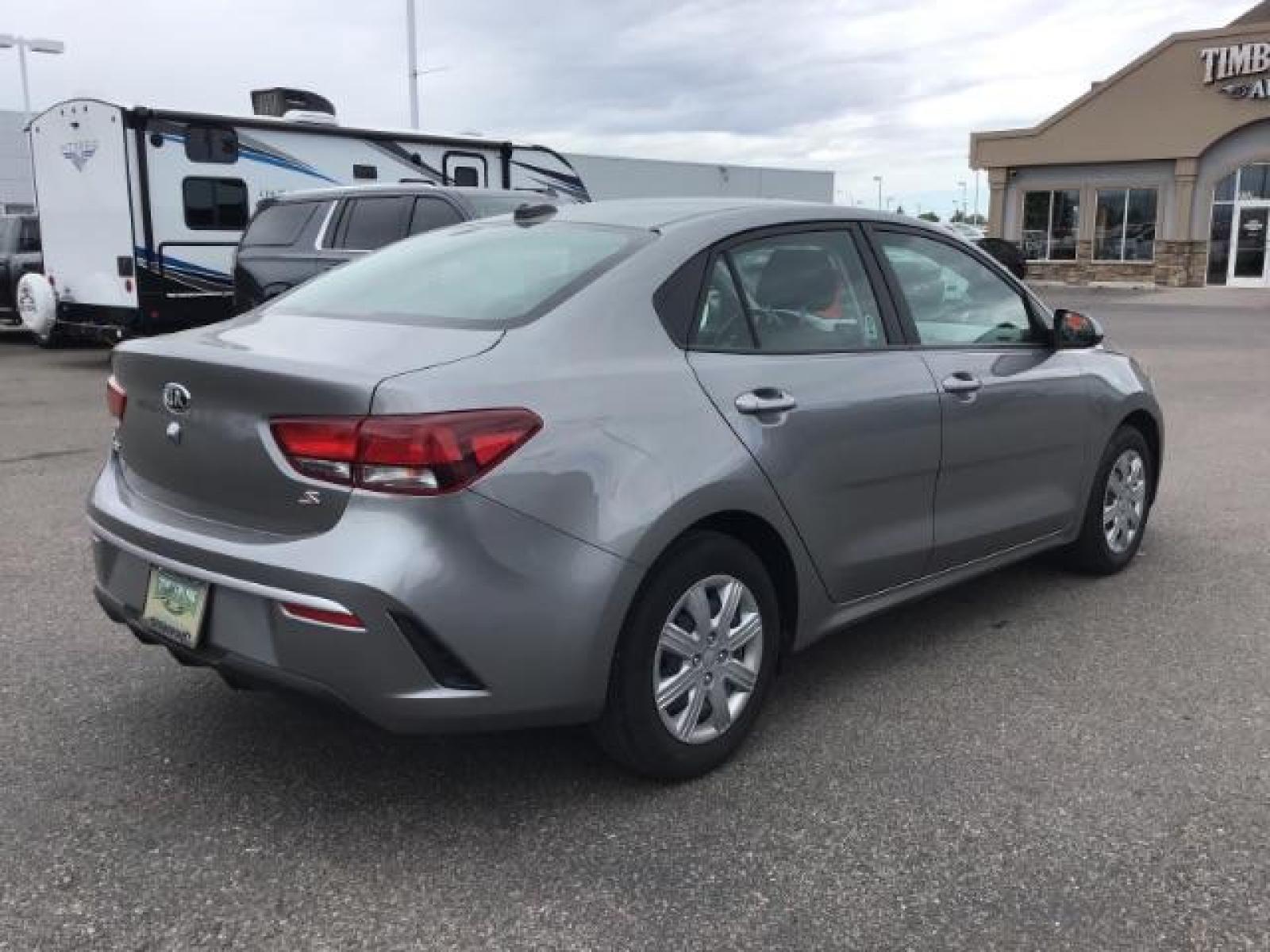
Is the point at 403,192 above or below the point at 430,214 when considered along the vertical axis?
above

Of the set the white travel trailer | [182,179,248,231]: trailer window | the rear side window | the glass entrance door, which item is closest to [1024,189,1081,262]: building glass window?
the glass entrance door

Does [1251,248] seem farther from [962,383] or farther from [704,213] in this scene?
[704,213]

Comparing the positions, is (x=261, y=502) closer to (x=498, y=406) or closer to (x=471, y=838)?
(x=498, y=406)

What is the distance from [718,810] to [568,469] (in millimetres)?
1023

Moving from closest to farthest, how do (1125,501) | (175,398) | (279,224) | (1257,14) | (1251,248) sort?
(175,398)
(1125,501)
(279,224)
(1251,248)
(1257,14)

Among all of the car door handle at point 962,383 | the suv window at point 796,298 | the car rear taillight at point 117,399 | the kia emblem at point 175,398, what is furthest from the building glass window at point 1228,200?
the kia emblem at point 175,398

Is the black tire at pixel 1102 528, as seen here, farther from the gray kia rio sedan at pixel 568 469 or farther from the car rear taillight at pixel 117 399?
the car rear taillight at pixel 117 399

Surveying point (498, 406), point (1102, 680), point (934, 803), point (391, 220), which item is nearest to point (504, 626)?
point (498, 406)

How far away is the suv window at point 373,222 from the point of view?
32.1ft

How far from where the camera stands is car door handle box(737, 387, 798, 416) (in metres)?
3.33

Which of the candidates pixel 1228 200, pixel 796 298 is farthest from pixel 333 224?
pixel 1228 200

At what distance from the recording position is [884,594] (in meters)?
3.93

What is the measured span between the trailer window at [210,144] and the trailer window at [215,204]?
23 cm

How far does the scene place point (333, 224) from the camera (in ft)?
33.6
